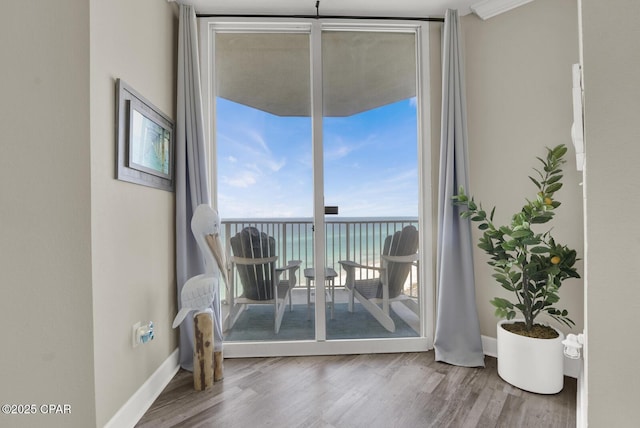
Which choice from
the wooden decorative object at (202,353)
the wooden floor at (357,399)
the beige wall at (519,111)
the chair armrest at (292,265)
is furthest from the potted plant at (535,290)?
the wooden decorative object at (202,353)

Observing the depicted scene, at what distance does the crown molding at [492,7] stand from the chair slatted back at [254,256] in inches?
91.3

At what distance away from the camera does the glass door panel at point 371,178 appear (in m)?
2.36

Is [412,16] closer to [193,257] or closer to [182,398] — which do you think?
[193,257]

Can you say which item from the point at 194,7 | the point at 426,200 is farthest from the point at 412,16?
the point at 194,7

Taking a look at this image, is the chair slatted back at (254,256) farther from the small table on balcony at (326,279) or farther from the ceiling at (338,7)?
the ceiling at (338,7)

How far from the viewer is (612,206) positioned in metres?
0.84

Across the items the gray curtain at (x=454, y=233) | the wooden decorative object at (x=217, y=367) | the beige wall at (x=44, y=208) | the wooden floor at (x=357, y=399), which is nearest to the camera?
the beige wall at (x=44, y=208)

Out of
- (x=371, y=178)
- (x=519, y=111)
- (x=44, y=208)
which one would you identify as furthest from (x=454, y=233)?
(x=44, y=208)

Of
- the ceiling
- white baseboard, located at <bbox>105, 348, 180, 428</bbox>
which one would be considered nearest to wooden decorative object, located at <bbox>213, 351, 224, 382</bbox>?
white baseboard, located at <bbox>105, 348, 180, 428</bbox>

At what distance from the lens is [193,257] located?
6.94 feet

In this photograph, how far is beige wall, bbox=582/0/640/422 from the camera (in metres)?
0.82

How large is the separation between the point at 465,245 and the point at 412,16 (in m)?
1.83

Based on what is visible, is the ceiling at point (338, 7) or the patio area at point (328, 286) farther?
the patio area at point (328, 286)

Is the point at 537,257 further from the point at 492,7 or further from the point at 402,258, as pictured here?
the point at 492,7
